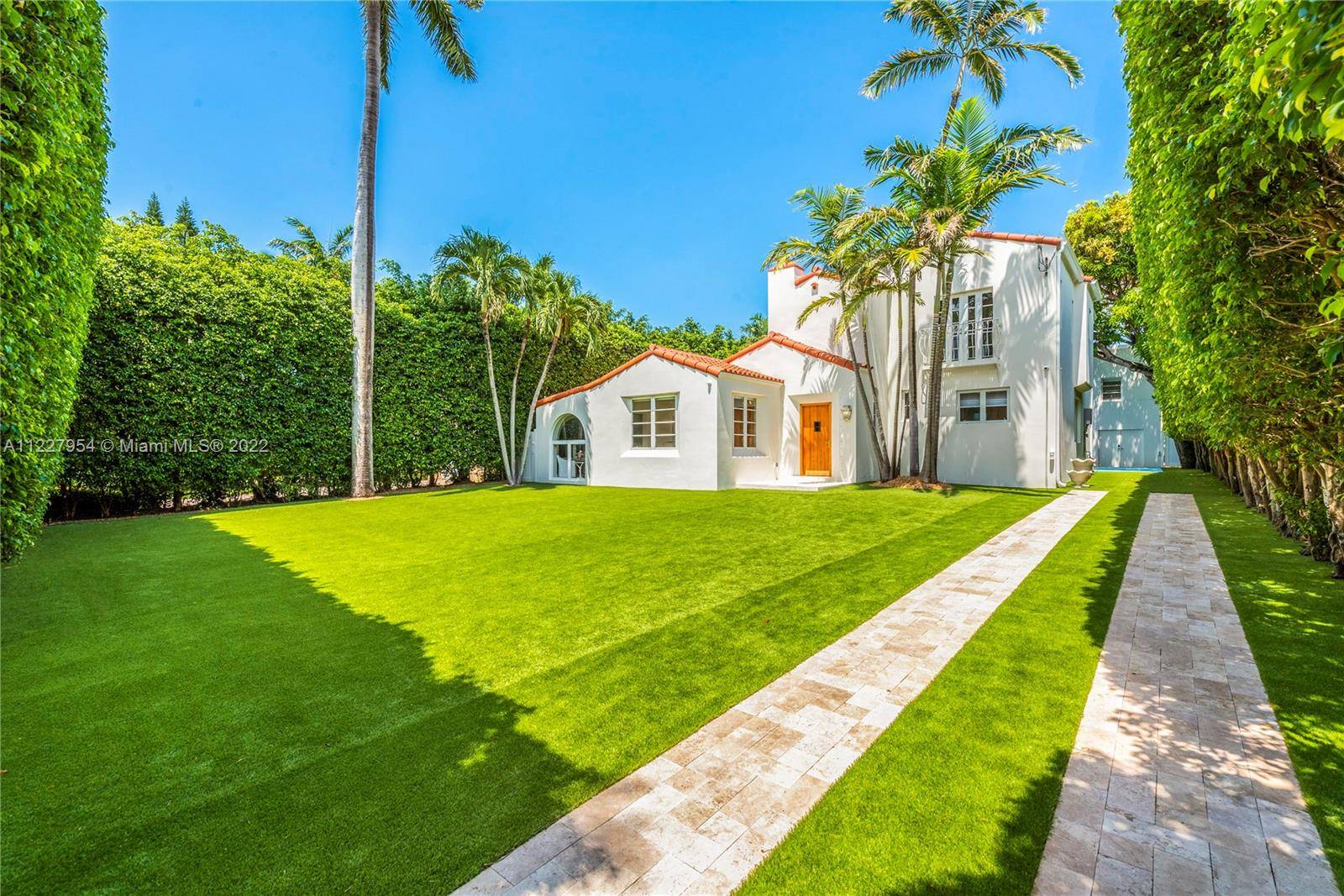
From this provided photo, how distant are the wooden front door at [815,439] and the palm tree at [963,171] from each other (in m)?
4.43

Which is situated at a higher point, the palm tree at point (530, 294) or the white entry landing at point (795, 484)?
the palm tree at point (530, 294)

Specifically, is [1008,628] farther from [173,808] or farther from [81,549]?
[81,549]

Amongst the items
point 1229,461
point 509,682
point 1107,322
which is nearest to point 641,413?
point 509,682

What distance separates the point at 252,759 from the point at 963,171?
1591cm

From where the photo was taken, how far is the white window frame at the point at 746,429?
15945mm

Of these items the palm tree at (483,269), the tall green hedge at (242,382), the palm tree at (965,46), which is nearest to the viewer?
the tall green hedge at (242,382)

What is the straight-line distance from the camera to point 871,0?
13.5 meters

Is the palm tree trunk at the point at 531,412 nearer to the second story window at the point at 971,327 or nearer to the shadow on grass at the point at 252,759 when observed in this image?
the second story window at the point at 971,327

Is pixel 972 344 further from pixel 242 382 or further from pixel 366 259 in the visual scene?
pixel 242 382

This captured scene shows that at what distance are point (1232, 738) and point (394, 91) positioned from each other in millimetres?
22090

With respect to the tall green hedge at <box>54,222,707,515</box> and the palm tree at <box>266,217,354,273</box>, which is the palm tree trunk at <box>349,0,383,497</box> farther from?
the palm tree at <box>266,217,354,273</box>

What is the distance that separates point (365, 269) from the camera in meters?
14.7

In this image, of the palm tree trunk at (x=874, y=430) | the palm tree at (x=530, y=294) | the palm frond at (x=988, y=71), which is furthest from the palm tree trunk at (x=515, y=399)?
the palm frond at (x=988, y=71)

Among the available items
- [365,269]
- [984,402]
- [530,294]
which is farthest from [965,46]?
[365,269]
